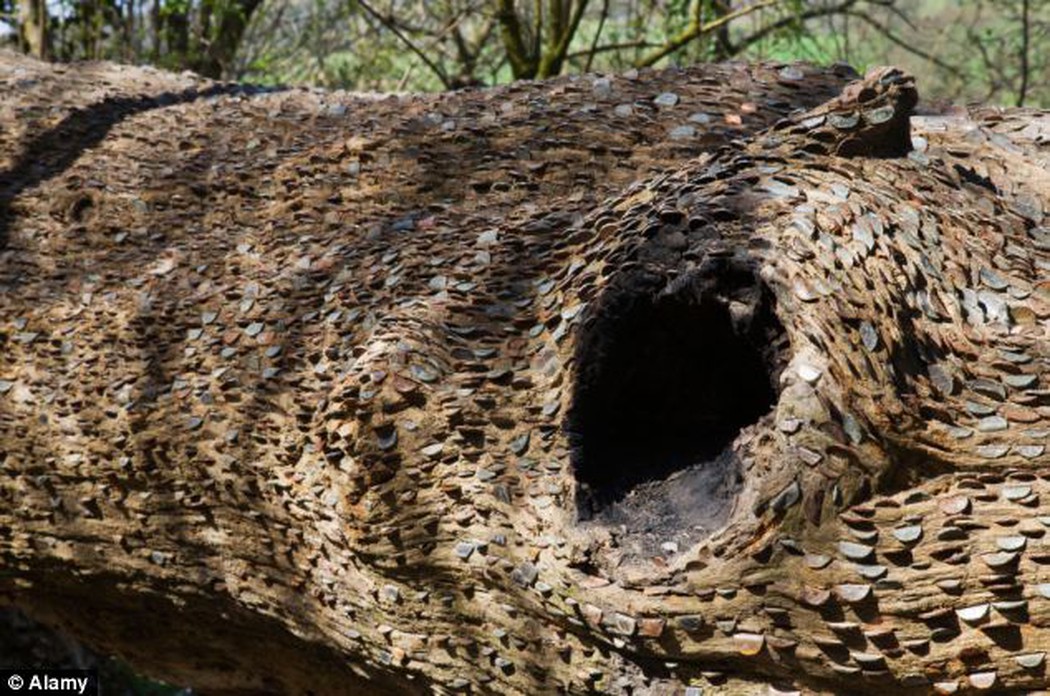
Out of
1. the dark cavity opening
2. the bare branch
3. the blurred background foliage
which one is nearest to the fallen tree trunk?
the dark cavity opening

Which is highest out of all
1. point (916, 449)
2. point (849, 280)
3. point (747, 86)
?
point (747, 86)

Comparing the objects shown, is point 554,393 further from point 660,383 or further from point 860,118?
point 860,118

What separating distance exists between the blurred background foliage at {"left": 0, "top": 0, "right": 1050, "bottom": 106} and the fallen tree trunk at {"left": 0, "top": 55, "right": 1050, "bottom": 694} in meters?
3.74

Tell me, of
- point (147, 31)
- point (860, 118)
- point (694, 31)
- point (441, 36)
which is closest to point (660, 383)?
point (860, 118)

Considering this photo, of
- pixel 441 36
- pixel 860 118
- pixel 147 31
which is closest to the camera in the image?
pixel 860 118

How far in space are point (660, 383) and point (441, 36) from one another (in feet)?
17.7

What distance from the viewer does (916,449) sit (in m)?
1.88

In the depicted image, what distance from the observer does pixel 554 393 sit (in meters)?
2.18

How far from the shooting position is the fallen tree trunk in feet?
6.13

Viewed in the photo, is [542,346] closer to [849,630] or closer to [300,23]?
[849,630]

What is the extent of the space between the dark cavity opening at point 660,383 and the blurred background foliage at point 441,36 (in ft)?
15.1

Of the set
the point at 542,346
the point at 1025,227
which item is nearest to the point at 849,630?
the point at 542,346

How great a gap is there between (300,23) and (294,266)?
753 centimetres

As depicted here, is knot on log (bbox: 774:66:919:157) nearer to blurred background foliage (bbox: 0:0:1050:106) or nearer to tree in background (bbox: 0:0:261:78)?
blurred background foliage (bbox: 0:0:1050:106)
